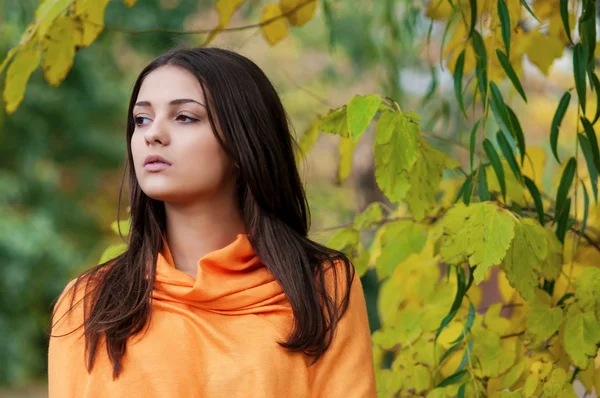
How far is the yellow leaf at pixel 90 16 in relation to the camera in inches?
81.7

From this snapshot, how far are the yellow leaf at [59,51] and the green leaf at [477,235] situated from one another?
0.91 metres

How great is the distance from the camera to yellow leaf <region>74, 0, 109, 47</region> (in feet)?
6.81

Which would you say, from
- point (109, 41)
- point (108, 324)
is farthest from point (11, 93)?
point (109, 41)

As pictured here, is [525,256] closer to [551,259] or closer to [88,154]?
[551,259]

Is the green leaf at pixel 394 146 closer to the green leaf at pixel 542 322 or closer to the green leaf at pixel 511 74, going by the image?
the green leaf at pixel 511 74

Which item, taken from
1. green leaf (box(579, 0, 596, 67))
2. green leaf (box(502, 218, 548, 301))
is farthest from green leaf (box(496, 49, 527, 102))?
green leaf (box(502, 218, 548, 301))

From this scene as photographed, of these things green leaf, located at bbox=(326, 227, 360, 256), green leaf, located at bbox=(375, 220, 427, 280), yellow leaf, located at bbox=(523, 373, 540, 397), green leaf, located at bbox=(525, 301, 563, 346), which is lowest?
yellow leaf, located at bbox=(523, 373, 540, 397)

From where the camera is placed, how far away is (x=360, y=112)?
1.72 metres

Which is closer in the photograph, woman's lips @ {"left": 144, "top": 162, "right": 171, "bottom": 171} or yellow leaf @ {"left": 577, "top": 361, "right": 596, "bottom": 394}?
woman's lips @ {"left": 144, "top": 162, "right": 171, "bottom": 171}

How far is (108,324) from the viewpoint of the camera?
1.75 m

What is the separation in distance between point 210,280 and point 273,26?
0.89 meters

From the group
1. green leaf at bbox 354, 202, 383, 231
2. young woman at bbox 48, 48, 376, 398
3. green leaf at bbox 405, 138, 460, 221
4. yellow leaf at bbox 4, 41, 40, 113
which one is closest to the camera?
young woman at bbox 48, 48, 376, 398

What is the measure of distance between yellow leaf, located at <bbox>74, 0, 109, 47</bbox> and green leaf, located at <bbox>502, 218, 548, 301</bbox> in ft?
3.17

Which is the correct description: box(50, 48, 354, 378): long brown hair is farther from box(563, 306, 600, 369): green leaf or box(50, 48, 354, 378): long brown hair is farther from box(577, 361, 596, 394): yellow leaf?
box(577, 361, 596, 394): yellow leaf
